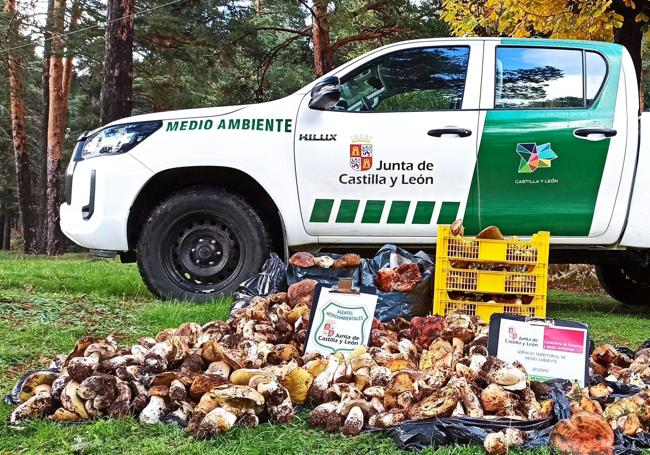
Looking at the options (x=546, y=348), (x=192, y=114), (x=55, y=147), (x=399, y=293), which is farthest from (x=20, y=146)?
(x=546, y=348)

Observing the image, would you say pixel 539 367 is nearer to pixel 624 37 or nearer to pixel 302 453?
pixel 302 453

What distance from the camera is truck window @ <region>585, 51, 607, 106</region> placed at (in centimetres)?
506

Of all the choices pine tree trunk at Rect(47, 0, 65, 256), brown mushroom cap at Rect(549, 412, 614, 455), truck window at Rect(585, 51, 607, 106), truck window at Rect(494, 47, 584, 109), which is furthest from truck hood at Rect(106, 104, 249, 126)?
pine tree trunk at Rect(47, 0, 65, 256)

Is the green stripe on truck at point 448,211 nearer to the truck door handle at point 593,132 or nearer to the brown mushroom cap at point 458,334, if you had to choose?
the truck door handle at point 593,132

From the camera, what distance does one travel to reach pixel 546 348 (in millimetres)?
2975

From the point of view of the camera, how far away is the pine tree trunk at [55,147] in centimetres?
1944

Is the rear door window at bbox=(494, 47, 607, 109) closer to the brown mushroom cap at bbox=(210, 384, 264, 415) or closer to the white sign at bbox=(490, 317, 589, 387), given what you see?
the white sign at bbox=(490, 317, 589, 387)

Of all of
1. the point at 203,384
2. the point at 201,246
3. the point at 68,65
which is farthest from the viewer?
the point at 68,65

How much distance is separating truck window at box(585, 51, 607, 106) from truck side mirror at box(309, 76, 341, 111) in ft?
6.24

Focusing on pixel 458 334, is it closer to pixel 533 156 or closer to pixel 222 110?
pixel 533 156

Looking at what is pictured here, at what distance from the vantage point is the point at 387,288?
4422mm

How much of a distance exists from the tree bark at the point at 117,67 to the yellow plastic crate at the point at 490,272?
10442 millimetres

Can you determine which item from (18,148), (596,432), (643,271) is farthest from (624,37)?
(18,148)

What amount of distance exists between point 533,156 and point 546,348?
7.28ft
